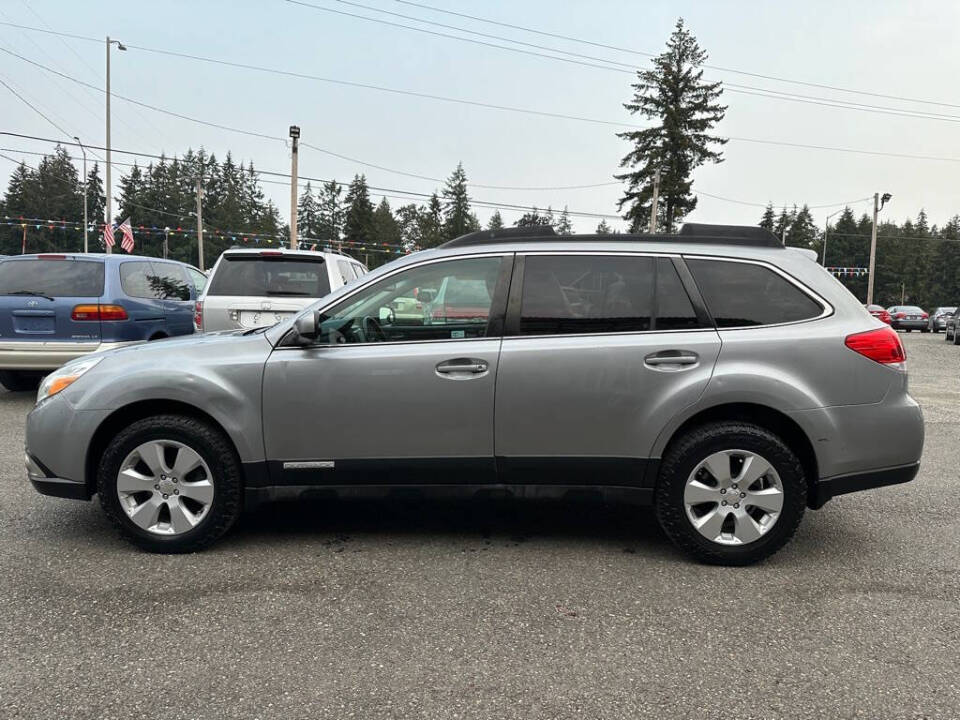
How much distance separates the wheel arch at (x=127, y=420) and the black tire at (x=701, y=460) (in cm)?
231

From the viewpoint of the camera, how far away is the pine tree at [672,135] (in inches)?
2072

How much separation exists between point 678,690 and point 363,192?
331ft

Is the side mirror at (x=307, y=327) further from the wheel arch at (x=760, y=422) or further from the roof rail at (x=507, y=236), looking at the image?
the wheel arch at (x=760, y=422)

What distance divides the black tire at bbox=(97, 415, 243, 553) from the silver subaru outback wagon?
0.01m

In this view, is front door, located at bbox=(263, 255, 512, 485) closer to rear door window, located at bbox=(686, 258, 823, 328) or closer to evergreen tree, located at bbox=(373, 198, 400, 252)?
rear door window, located at bbox=(686, 258, 823, 328)

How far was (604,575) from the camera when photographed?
11.8ft

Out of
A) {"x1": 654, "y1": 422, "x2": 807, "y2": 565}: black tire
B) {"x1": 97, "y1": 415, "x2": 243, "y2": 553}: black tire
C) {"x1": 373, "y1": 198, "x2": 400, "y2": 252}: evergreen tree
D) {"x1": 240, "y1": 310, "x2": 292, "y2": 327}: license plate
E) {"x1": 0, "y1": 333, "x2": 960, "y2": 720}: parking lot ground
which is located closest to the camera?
{"x1": 0, "y1": 333, "x2": 960, "y2": 720}: parking lot ground

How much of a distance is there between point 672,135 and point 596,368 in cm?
5395

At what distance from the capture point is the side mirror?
3.70 meters

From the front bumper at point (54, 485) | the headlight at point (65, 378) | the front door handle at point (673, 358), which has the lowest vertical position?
the front bumper at point (54, 485)

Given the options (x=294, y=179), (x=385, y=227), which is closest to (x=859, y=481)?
(x=294, y=179)

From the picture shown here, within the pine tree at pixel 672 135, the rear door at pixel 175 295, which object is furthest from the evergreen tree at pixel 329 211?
the rear door at pixel 175 295

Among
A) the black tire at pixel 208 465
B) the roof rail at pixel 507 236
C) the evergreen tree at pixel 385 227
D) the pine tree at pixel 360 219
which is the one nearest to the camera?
the black tire at pixel 208 465

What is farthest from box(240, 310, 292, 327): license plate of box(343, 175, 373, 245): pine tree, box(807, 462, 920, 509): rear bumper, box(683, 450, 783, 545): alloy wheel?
box(343, 175, 373, 245): pine tree
